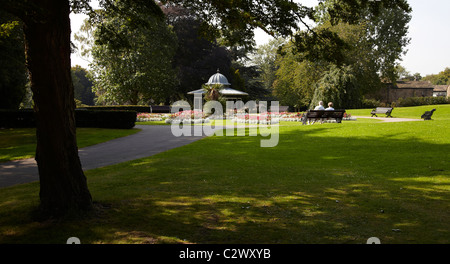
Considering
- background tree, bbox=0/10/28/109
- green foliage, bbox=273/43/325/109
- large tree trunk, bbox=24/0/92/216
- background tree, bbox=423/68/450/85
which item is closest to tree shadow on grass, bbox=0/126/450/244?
large tree trunk, bbox=24/0/92/216

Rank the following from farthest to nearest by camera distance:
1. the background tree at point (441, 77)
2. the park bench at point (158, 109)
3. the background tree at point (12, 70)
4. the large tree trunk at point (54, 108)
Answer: the background tree at point (441, 77)
the park bench at point (158, 109)
the background tree at point (12, 70)
the large tree trunk at point (54, 108)

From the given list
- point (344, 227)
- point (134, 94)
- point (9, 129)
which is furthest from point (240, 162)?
point (134, 94)

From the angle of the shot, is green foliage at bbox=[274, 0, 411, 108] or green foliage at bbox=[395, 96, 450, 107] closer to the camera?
green foliage at bbox=[274, 0, 411, 108]

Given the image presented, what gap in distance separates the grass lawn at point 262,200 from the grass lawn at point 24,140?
188 inches

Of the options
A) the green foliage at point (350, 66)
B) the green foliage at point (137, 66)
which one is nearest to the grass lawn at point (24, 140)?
the green foliage at point (350, 66)

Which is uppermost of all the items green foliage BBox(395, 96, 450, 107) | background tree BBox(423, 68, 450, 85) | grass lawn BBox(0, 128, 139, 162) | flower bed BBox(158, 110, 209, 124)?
background tree BBox(423, 68, 450, 85)

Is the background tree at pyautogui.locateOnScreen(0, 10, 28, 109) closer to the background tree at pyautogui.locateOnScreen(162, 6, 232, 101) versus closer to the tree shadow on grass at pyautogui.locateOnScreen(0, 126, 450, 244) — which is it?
the tree shadow on grass at pyautogui.locateOnScreen(0, 126, 450, 244)

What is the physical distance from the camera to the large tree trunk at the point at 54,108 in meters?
4.65

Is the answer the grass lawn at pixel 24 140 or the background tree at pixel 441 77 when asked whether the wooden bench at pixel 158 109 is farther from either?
the background tree at pixel 441 77

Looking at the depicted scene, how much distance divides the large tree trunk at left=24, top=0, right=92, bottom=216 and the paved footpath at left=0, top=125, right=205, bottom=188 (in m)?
3.55

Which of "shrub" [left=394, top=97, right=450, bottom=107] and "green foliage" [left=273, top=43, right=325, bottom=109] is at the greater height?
"green foliage" [left=273, top=43, right=325, bottom=109]

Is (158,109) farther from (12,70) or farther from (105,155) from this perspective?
(105,155)

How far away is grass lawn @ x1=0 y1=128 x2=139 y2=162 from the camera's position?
39.0ft

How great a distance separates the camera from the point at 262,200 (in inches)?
235
